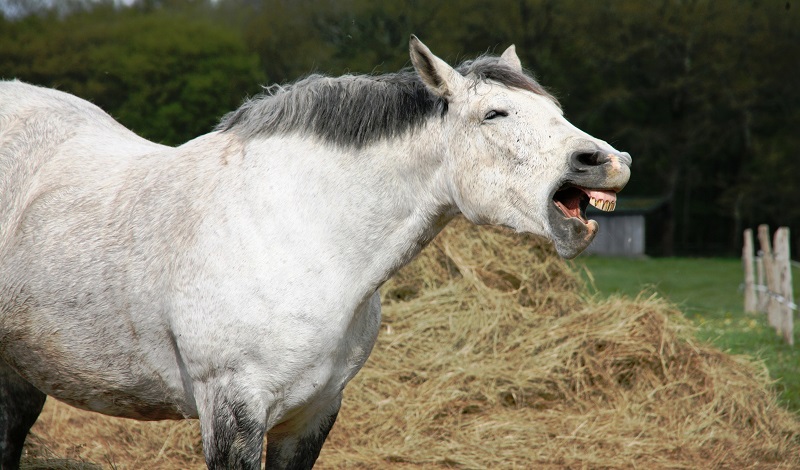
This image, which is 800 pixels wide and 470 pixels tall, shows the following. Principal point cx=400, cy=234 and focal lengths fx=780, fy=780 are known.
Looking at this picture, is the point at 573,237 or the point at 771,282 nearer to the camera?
the point at 573,237

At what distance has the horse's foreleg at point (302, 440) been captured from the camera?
2.53 meters

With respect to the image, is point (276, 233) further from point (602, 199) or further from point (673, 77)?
point (673, 77)

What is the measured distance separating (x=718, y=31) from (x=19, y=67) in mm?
19643

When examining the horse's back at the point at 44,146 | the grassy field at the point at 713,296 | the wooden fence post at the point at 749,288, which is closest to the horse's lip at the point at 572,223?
the horse's back at the point at 44,146

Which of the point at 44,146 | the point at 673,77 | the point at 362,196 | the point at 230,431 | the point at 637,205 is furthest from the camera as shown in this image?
the point at 673,77

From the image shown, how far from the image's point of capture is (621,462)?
410cm

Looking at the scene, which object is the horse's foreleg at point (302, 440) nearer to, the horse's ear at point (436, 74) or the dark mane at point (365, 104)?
the dark mane at point (365, 104)

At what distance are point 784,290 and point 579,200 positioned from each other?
7.30 metres

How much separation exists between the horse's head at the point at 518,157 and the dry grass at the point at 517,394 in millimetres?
2281

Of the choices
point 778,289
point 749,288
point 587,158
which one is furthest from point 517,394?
point 749,288

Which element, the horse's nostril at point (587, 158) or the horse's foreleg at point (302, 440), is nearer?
the horse's nostril at point (587, 158)

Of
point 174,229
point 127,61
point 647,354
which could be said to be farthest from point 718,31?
point 174,229

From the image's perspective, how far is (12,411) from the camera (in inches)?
119

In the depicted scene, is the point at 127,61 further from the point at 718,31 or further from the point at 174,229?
the point at 718,31
